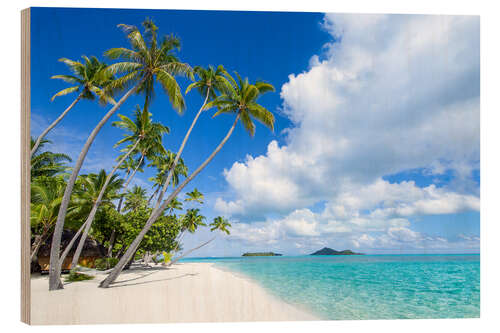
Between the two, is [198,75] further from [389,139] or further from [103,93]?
[389,139]

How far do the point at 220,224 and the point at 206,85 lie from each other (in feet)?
9.83

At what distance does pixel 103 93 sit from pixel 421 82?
5.71 m

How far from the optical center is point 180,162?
1056cm

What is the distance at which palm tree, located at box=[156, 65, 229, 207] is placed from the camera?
17.8 feet

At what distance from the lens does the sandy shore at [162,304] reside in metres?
4.13

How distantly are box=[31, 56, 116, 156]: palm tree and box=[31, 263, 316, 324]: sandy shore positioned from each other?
2.49m

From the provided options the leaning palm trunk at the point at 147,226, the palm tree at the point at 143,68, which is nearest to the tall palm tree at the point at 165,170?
the palm tree at the point at 143,68

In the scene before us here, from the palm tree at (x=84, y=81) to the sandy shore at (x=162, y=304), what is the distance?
8.17ft

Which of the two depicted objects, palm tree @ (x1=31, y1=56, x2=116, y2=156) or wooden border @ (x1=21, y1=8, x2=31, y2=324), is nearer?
wooden border @ (x1=21, y1=8, x2=31, y2=324)

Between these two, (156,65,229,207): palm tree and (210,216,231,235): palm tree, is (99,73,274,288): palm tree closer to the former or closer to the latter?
(156,65,229,207): palm tree

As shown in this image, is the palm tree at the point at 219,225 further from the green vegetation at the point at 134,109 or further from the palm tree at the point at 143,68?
the palm tree at the point at 143,68

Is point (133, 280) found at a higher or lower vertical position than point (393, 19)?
lower

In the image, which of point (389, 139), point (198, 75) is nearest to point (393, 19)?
point (389, 139)

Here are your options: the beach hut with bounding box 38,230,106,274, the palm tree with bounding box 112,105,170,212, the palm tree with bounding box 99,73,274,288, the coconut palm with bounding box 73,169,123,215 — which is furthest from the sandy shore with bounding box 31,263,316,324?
the beach hut with bounding box 38,230,106,274
